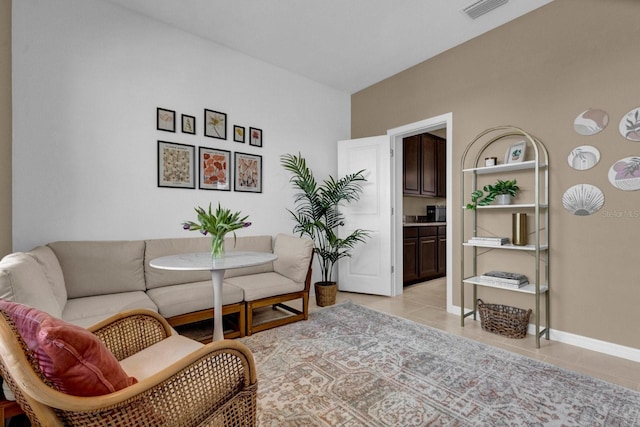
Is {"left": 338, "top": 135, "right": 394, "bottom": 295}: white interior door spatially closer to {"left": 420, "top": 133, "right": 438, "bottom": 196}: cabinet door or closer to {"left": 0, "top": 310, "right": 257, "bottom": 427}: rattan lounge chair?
{"left": 420, "top": 133, "right": 438, "bottom": 196}: cabinet door

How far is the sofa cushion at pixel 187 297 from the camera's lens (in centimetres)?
236

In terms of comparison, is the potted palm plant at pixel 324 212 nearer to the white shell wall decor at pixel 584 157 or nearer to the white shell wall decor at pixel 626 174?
the white shell wall decor at pixel 584 157

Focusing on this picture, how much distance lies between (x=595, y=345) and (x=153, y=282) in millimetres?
3706

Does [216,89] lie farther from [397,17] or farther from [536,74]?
[536,74]

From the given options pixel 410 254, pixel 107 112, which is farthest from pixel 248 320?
pixel 410 254

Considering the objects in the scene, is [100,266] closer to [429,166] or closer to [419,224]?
[419,224]

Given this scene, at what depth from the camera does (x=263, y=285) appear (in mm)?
2861

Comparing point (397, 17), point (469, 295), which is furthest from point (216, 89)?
point (469, 295)

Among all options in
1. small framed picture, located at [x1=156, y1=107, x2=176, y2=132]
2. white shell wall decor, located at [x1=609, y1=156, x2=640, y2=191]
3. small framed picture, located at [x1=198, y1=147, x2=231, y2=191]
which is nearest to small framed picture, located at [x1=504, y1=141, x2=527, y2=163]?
white shell wall decor, located at [x1=609, y1=156, x2=640, y2=191]

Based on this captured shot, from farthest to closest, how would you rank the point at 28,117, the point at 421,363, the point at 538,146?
the point at 538,146 → the point at 28,117 → the point at 421,363

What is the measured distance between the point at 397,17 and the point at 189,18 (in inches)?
79.0

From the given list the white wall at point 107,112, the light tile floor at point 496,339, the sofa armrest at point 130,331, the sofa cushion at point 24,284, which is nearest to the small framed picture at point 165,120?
the white wall at point 107,112

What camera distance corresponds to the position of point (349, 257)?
4.25m

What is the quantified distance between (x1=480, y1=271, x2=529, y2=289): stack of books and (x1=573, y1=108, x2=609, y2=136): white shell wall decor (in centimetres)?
130
